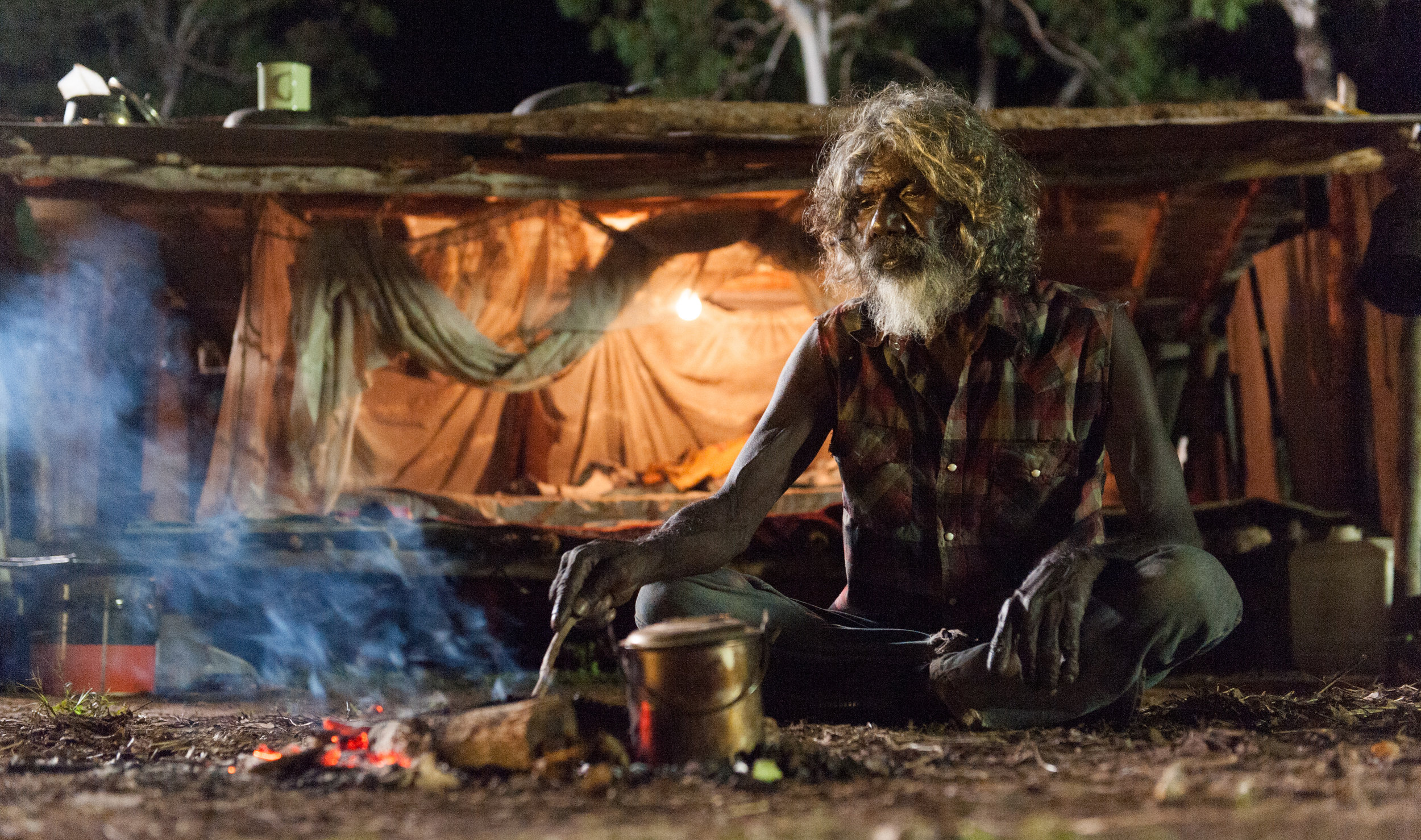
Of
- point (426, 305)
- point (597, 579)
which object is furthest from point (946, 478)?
point (426, 305)

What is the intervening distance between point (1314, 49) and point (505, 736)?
1662cm

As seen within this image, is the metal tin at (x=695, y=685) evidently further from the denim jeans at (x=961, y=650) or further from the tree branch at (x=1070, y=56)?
the tree branch at (x=1070, y=56)

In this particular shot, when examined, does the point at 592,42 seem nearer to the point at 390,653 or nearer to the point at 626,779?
the point at 390,653

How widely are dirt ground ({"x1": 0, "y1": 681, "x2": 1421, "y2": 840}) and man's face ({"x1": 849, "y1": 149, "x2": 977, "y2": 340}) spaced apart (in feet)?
4.43

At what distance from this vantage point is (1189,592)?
2.87 meters

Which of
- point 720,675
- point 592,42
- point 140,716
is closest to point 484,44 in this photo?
point 592,42

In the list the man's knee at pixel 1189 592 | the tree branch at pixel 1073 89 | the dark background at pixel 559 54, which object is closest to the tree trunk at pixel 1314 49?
the dark background at pixel 559 54

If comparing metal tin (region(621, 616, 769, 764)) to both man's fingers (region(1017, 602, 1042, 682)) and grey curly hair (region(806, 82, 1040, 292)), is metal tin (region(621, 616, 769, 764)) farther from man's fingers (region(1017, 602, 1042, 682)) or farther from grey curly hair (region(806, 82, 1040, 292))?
grey curly hair (region(806, 82, 1040, 292))

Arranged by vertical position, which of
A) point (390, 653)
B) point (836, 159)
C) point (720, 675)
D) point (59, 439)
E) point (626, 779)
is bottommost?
point (390, 653)

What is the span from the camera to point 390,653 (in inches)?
261

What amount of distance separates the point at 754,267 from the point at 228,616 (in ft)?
13.5

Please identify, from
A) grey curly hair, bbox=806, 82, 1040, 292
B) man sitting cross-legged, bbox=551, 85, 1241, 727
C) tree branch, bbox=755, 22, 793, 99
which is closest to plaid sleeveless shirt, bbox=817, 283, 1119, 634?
man sitting cross-legged, bbox=551, 85, 1241, 727

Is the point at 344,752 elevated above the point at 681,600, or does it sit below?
below

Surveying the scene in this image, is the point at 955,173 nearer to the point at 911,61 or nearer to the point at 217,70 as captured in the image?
the point at 911,61
